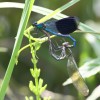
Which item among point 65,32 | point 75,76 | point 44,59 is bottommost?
point 44,59

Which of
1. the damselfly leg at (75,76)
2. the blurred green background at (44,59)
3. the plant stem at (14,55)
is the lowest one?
the blurred green background at (44,59)

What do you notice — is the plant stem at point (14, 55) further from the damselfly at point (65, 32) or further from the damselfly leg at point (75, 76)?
the damselfly leg at point (75, 76)

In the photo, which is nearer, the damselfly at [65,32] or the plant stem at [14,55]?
the plant stem at [14,55]

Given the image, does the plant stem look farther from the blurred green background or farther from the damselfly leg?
the blurred green background

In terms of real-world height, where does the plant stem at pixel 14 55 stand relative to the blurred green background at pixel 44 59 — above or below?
above

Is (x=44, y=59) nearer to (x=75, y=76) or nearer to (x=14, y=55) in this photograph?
(x=75, y=76)

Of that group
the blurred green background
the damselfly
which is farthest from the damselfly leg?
the blurred green background

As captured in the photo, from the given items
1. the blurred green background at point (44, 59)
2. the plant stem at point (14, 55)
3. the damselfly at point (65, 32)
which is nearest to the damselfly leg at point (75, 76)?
the damselfly at point (65, 32)

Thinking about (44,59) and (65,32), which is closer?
(65,32)

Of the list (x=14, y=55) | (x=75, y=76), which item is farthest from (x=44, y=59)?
(x=14, y=55)

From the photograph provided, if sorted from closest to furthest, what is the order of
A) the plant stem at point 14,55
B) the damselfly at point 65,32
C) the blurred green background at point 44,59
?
the plant stem at point 14,55
the damselfly at point 65,32
the blurred green background at point 44,59

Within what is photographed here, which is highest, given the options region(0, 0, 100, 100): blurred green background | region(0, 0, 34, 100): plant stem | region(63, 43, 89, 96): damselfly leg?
region(0, 0, 34, 100): plant stem
